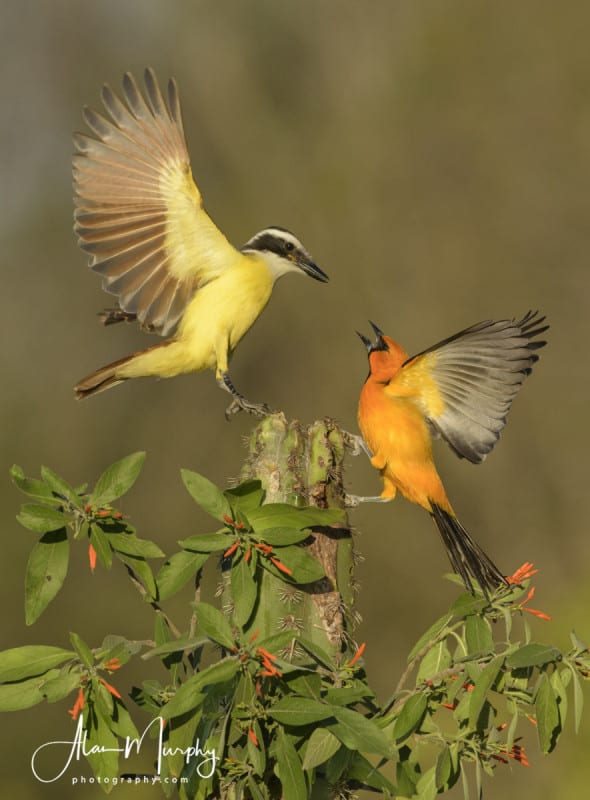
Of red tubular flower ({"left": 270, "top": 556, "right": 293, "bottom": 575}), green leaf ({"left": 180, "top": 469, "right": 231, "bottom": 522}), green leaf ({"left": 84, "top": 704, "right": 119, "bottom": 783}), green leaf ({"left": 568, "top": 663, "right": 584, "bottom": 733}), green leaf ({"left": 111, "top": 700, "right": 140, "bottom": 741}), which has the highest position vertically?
green leaf ({"left": 568, "top": 663, "right": 584, "bottom": 733})

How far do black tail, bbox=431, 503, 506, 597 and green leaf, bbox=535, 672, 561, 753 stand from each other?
76 cm

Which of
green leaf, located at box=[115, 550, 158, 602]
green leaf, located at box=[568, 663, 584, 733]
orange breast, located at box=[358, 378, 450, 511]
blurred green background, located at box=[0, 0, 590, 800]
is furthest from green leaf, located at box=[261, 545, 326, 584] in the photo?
blurred green background, located at box=[0, 0, 590, 800]

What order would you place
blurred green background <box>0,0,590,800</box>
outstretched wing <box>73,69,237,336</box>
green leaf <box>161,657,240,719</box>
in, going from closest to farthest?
1. green leaf <box>161,657,240,719</box>
2. outstretched wing <box>73,69,237,336</box>
3. blurred green background <box>0,0,590,800</box>

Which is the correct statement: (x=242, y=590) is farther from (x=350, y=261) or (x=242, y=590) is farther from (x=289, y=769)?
(x=350, y=261)

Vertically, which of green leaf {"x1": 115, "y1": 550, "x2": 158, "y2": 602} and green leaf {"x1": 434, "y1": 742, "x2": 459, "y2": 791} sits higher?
green leaf {"x1": 434, "y1": 742, "x2": 459, "y2": 791}

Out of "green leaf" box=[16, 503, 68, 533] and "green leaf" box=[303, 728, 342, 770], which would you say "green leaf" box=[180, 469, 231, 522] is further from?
"green leaf" box=[303, 728, 342, 770]

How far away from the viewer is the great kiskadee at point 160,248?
3.55 m

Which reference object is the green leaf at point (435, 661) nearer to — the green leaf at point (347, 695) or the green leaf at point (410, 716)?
the green leaf at point (410, 716)

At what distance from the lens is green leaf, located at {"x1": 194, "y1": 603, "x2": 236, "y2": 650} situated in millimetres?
2068

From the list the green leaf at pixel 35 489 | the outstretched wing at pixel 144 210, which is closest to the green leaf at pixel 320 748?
the green leaf at pixel 35 489

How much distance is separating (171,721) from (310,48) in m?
9.22

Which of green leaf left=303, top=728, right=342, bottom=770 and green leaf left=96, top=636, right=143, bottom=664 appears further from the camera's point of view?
green leaf left=96, top=636, right=143, bottom=664

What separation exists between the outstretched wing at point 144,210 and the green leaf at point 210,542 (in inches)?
54.1

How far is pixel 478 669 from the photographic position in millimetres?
2227
